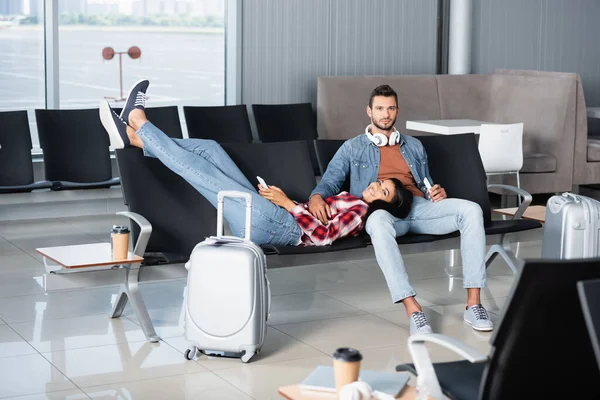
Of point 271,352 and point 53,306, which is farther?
point 53,306

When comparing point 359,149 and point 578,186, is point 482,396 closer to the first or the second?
point 359,149

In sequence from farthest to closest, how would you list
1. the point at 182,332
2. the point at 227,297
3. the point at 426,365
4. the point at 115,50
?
the point at 115,50, the point at 182,332, the point at 227,297, the point at 426,365

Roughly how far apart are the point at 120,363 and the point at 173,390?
380mm

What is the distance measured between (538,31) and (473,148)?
15.6 ft

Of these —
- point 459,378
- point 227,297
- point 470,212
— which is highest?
point 470,212

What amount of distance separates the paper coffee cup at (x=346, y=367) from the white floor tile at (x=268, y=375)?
3.90ft

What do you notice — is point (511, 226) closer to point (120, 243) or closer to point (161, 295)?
point (161, 295)

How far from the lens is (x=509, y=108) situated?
8.34 m

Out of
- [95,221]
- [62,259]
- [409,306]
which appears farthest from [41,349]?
[95,221]

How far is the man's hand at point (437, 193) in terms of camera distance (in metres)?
4.58

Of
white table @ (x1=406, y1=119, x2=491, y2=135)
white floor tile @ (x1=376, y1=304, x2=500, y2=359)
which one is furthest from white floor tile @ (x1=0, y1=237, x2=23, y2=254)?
white table @ (x1=406, y1=119, x2=491, y2=135)

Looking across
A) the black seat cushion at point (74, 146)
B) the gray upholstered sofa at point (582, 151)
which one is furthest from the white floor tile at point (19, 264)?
the gray upholstered sofa at point (582, 151)

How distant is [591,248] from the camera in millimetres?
4363

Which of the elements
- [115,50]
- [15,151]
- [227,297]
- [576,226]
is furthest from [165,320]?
[115,50]
